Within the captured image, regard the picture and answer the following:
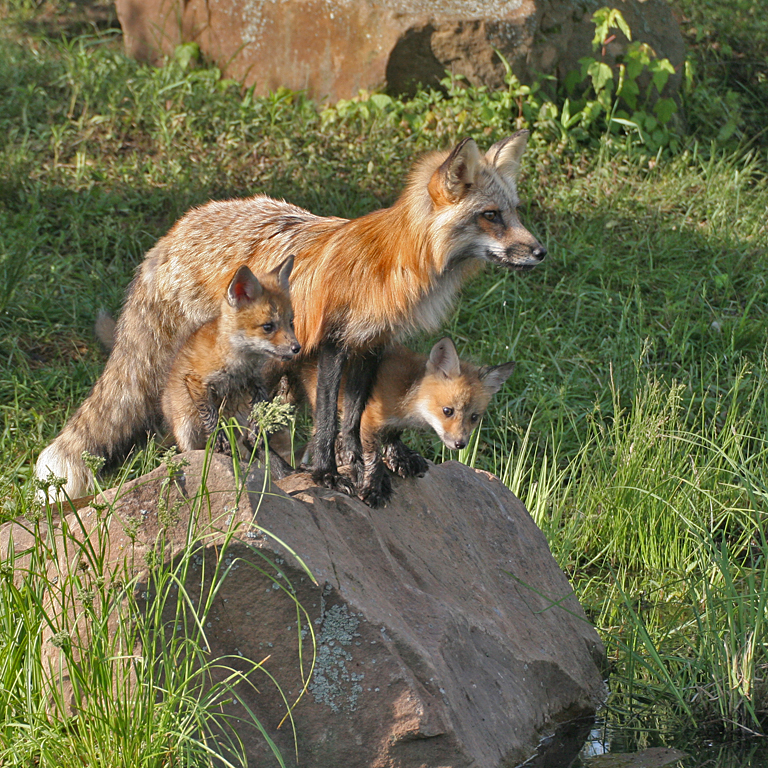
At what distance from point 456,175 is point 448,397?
1.19m

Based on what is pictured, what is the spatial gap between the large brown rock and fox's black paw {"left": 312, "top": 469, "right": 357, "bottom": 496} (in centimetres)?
596

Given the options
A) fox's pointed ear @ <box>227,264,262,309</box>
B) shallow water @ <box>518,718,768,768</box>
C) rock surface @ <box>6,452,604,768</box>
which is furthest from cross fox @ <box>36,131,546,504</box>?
shallow water @ <box>518,718,768,768</box>

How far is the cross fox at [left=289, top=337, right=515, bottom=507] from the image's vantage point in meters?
4.43

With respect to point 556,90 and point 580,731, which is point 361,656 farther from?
point 556,90

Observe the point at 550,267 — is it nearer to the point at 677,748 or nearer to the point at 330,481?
the point at 330,481

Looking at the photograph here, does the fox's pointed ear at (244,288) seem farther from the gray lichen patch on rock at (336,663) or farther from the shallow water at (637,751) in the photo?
the shallow water at (637,751)

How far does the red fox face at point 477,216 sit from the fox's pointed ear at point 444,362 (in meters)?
0.70

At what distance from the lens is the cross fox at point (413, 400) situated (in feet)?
14.5

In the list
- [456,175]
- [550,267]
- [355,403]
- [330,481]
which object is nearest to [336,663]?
[330,481]

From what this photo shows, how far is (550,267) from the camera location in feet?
26.8

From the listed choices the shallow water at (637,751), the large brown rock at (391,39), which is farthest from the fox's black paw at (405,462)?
the large brown rock at (391,39)

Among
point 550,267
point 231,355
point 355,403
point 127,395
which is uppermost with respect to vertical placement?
point 231,355

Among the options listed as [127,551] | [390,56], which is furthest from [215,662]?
[390,56]

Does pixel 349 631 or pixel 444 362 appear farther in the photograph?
pixel 444 362
